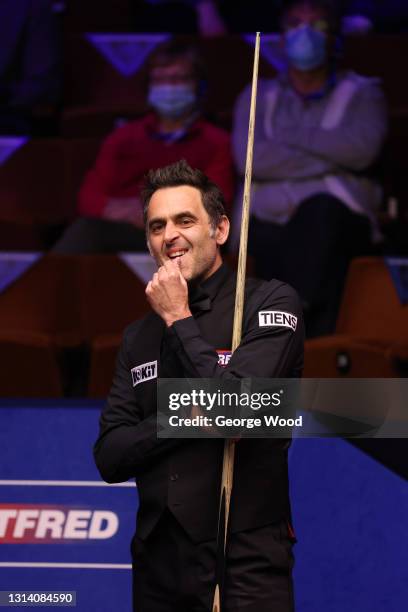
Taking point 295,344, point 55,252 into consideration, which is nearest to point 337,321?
point 55,252

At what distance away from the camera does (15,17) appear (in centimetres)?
451

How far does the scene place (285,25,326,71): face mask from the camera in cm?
379

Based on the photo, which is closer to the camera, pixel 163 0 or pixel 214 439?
pixel 214 439

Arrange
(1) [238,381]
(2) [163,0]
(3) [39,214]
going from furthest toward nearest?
1. (2) [163,0]
2. (3) [39,214]
3. (1) [238,381]

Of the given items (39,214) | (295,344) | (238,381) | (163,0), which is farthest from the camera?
(163,0)

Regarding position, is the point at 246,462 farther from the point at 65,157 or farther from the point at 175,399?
the point at 65,157

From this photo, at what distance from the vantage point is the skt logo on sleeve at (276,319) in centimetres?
167

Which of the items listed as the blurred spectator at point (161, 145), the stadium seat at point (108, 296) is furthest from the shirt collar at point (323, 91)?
the stadium seat at point (108, 296)

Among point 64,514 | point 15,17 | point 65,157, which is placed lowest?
point 64,514

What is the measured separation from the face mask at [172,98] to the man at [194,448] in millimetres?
2154

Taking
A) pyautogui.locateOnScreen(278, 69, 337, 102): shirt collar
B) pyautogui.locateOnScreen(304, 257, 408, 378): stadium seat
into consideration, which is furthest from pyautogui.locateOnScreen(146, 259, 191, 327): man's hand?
pyautogui.locateOnScreen(278, 69, 337, 102): shirt collar

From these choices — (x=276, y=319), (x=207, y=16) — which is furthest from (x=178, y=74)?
(x=276, y=319)

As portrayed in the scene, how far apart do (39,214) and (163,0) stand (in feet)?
4.47

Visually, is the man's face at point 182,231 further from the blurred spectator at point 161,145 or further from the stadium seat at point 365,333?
the blurred spectator at point 161,145
